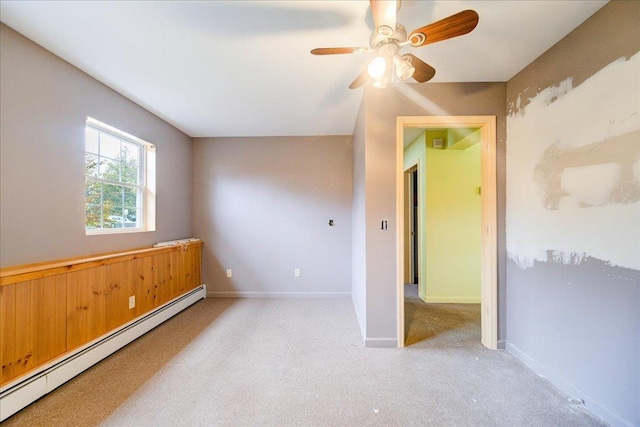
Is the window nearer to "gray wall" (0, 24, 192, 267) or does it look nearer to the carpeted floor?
"gray wall" (0, 24, 192, 267)

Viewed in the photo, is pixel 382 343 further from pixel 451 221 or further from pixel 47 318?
pixel 47 318

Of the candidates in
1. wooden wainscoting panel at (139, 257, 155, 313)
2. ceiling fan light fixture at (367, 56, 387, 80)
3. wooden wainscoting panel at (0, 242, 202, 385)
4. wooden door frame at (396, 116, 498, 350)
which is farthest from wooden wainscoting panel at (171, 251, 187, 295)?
ceiling fan light fixture at (367, 56, 387, 80)

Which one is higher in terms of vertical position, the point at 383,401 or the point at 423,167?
the point at 423,167

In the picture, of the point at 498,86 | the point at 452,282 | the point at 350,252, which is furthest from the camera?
the point at 350,252

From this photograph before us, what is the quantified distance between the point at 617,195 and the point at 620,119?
43 centimetres

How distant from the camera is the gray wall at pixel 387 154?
2254mm

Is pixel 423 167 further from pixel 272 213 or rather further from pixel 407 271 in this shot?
pixel 272 213

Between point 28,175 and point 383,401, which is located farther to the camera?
point 28,175

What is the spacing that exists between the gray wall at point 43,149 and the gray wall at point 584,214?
3695mm

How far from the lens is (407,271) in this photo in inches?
179

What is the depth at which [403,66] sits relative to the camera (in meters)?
1.44

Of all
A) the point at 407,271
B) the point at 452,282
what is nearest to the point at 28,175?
the point at 452,282

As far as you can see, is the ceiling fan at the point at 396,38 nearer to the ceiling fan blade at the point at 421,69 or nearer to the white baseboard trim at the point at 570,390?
the ceiling fan blade at the point at 421,69

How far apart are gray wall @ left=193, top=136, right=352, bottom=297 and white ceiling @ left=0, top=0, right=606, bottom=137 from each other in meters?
1.17
